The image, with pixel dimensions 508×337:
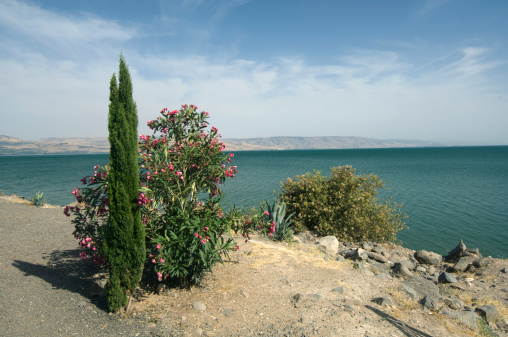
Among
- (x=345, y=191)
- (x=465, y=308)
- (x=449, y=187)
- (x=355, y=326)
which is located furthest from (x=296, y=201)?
(x=449, y=187)

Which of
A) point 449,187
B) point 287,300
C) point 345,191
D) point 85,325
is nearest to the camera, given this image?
point 85,325

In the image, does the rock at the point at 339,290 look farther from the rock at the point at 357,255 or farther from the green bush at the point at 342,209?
the green bush at the point at 342,209

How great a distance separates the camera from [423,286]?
827 cm

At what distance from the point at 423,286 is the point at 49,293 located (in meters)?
8.88

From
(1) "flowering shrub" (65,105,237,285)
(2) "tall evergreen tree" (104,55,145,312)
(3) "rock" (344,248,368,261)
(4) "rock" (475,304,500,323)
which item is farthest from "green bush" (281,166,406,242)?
(2) "tall evergreen tree" (104,55,145,312)

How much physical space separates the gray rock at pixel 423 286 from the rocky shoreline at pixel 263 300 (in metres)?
0.03

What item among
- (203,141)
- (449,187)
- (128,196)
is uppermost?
(203,141)

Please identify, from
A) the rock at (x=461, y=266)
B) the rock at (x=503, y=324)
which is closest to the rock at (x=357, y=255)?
the rock at (x=461, y=266)

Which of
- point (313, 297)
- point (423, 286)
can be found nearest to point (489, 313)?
point (423, 286)

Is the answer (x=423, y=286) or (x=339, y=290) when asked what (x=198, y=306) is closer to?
(x=339, y=290)

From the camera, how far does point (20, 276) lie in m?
7.48

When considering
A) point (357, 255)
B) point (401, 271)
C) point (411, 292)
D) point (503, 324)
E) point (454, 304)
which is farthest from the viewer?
point (357, 255)

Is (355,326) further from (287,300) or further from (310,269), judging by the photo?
(310,269)

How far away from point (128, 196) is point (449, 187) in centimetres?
3661
